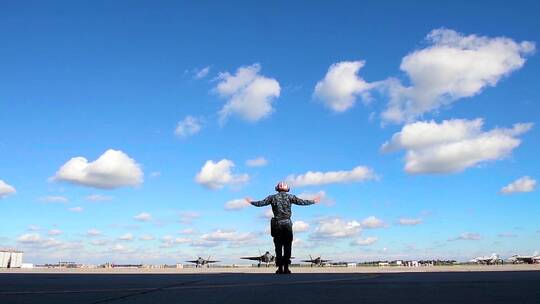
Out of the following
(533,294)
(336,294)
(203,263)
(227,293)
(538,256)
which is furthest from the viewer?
(538,256)

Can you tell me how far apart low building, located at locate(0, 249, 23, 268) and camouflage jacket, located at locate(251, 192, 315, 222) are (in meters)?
78.9

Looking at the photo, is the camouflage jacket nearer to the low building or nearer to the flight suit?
the flight suit

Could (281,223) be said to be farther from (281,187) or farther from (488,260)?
(488,260)

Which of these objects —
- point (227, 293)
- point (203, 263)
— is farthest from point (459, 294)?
point (203, 263)

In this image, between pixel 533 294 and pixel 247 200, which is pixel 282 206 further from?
pixel 533 294

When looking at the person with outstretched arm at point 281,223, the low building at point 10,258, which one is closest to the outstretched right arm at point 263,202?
the person with outstretched arm at point 281,223

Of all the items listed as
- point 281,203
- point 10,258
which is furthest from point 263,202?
point 10,258

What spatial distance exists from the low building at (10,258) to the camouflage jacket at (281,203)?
78.9 meters

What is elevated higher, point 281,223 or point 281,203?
point 281,203

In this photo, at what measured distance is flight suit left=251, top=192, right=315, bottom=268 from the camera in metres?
14.1

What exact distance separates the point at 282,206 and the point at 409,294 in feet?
29.7

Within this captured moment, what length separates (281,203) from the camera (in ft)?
47.0

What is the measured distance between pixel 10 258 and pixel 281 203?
3361 inches

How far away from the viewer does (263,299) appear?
16.6 ft
